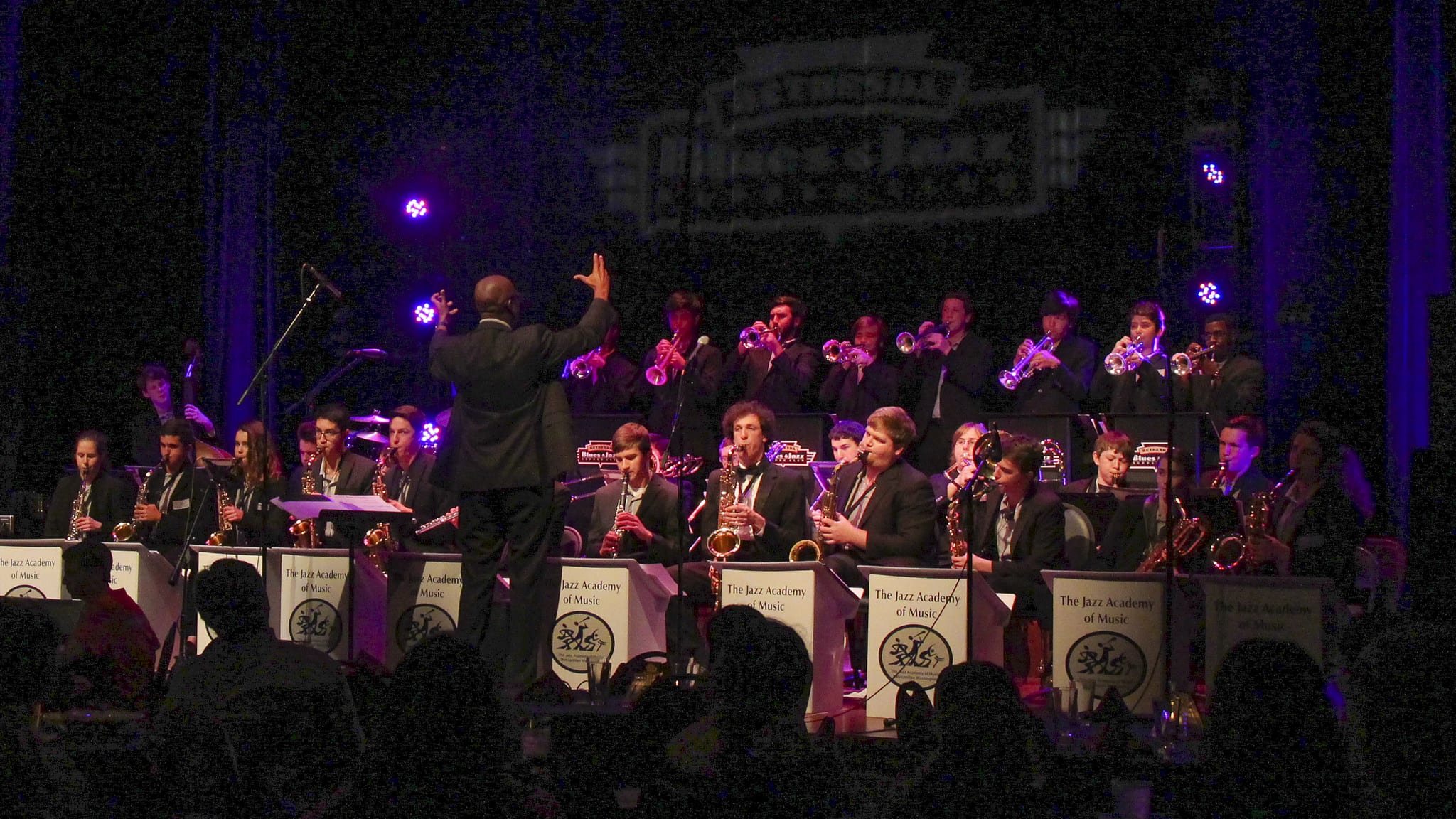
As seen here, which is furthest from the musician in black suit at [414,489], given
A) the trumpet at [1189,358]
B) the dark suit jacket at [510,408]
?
the trumpet at [1189,358]

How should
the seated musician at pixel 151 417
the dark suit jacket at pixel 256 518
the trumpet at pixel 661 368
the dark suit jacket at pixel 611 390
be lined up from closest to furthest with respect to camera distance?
the dark suit jacket at pixel 256 518 → the trumpet at pixel 661 368 → the dark suit jacket at pixel 611 390 → the seated musician at pixel 151 417

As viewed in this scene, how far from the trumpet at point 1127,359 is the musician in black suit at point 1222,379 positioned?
0.84 feet

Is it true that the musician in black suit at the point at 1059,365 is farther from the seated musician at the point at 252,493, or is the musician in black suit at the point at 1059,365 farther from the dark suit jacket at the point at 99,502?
the dark suit jacket at the point at 99,502

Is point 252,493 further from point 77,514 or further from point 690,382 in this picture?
point 690,382

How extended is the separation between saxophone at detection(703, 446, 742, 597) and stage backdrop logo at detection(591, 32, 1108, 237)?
3.14 m

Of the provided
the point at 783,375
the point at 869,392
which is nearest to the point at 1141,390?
the point at 869,392

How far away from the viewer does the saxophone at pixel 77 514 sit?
7.65 meters

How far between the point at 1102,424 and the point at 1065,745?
3772mm

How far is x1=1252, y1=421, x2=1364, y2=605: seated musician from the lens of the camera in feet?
18.4

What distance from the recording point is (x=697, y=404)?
8.31m

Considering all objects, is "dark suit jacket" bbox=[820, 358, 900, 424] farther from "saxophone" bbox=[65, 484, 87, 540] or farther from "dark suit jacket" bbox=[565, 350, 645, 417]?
"saxophone" bbox=[65, 484, 87, 540]

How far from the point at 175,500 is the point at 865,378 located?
13.4ft

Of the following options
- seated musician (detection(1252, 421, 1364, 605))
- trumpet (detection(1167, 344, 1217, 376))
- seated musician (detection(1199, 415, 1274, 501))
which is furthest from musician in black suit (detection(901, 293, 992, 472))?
seated musician (detection(1252, 421, 1364, 605))

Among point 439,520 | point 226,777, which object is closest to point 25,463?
point 439,520
